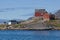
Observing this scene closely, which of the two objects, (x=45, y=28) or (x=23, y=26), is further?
(x=23, y=26)

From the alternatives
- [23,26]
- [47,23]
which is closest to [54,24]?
[47,23]

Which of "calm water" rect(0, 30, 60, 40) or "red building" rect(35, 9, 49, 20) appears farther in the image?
"red building" rect(35, 9, 49, 20)

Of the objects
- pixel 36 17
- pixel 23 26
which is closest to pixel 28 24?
pixel 23 26

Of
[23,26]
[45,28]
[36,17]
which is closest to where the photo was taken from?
[45,28]

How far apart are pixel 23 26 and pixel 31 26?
5.03m

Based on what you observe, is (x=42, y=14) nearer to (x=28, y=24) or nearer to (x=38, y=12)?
(x=38, y=12)

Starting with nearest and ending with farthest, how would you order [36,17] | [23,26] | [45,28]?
[45,28] → [23,26] → [36,17]

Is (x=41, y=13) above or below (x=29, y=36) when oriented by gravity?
below

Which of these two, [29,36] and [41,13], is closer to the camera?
[29,36]

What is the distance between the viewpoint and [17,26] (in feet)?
456

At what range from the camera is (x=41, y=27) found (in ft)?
410

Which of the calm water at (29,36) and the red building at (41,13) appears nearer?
the calm water at (29,36)

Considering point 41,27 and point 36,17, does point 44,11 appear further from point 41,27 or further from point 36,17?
point 41,27

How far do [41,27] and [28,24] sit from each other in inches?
353
